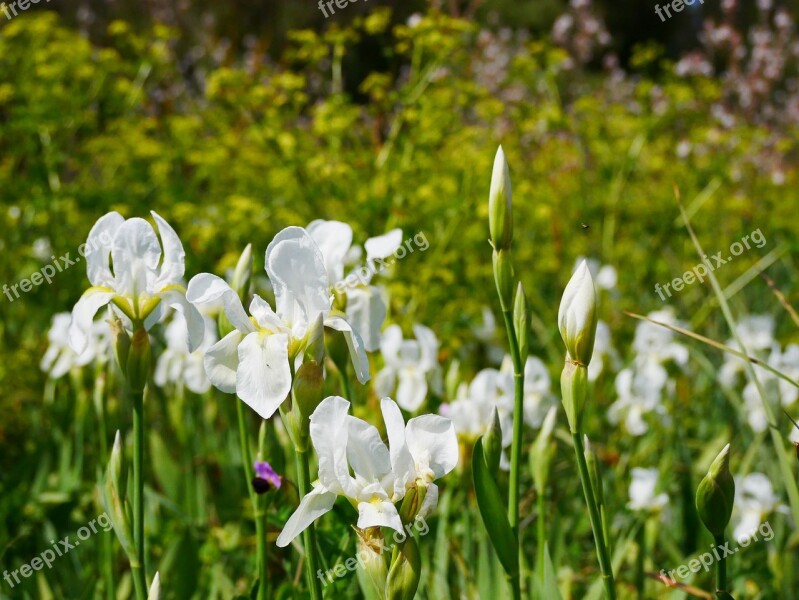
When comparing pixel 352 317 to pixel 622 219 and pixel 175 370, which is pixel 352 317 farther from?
pixel 622 219

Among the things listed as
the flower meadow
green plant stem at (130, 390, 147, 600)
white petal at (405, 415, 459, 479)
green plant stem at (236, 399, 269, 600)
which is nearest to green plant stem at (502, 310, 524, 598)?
the flower meadow

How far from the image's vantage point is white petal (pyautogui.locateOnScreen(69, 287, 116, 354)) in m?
0.99

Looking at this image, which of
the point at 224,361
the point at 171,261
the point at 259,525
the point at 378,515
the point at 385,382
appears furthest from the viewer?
the point at 385,382

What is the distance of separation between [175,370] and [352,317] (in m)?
1.17

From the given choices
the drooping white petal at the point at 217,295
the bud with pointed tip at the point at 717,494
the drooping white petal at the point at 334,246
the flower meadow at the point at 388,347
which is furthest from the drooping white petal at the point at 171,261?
the bud with pointed tip at the point at 717,494

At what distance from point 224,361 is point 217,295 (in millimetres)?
83

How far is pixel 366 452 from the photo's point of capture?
32.9 inches

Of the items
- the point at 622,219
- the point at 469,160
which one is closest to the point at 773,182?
the point at 622,219

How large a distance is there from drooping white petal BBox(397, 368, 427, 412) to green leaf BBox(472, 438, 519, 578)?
3.02 feet

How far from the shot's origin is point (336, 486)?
2.71 ft

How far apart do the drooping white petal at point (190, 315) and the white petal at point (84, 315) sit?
0.24ft

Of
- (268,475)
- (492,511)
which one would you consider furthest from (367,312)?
(492,511)

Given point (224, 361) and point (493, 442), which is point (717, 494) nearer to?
point (493, 442)

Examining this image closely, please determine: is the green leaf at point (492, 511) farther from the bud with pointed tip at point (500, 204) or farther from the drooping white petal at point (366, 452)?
the bud with pointed tip at point (500, 204)
